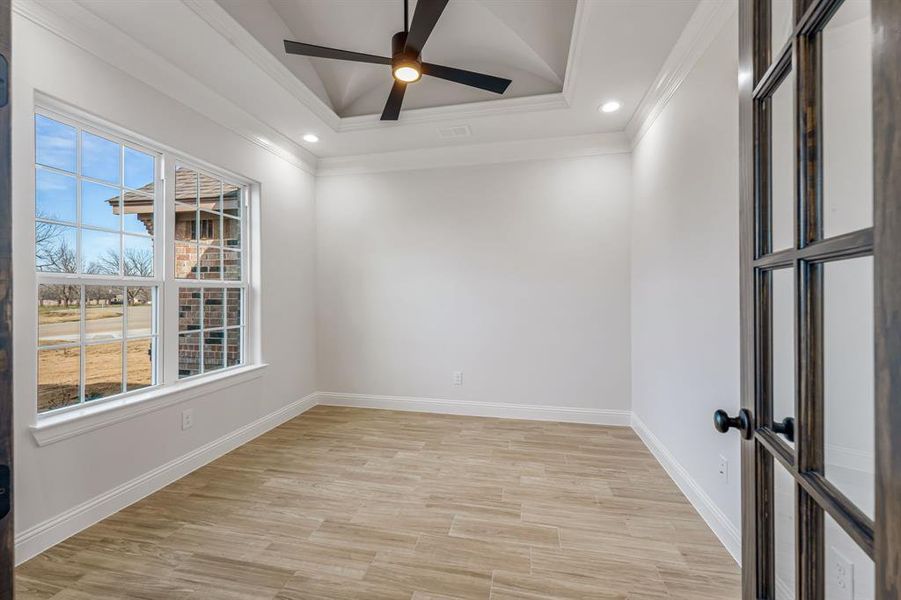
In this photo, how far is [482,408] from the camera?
3836 millimetres

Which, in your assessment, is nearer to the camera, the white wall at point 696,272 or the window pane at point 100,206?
the white wall at point 696,272

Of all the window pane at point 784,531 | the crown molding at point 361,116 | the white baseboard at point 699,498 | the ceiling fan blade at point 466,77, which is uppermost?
the crown molding at point 361,116

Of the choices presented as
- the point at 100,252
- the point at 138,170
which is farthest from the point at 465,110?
the point at 100,252

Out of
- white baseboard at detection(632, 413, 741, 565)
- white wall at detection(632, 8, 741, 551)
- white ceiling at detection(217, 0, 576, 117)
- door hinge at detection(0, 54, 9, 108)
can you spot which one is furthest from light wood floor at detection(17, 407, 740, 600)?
white ceiling at detection(217, 0, 576, 117)

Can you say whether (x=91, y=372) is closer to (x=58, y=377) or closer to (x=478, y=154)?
(x=58, y=377)

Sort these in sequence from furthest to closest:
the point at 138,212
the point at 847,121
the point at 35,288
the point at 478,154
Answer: the point at 478,154 < the point at 138,212 < the point at 35,288 < the point at 847,121

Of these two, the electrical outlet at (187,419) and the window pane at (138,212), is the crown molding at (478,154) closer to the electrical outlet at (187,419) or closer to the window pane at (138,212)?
the window pane at (138,212)

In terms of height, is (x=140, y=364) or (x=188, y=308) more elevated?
(x=188, y=308)

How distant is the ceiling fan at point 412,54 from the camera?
1.88m

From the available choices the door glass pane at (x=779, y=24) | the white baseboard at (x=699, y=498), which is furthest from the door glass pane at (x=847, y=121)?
the white baseboard at (x=699, y=498)

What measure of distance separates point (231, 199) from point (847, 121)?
3.67m

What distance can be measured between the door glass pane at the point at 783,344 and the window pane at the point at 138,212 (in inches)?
124

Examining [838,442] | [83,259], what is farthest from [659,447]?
[83,259]

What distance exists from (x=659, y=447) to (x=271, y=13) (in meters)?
4.06
